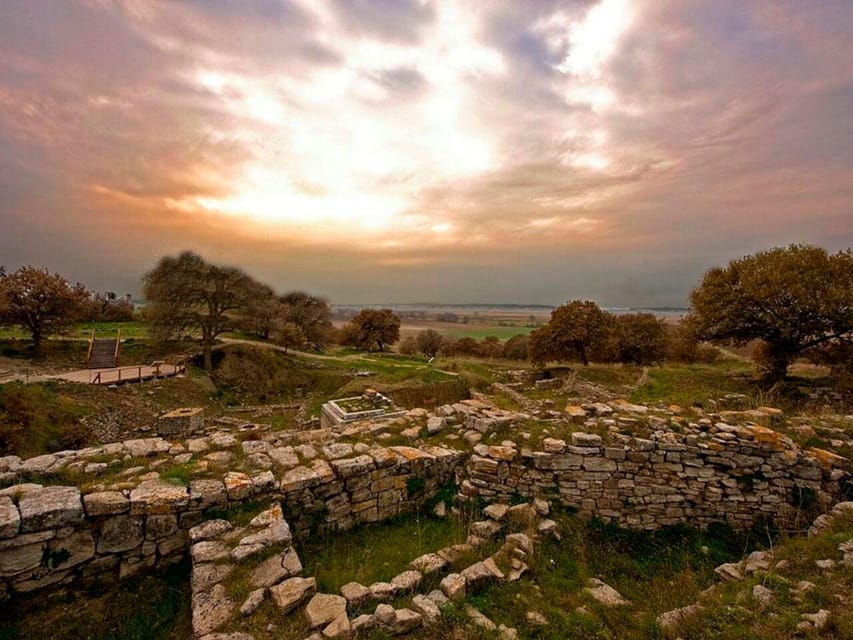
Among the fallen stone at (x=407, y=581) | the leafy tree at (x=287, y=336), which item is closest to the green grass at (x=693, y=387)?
the fallen stone at (x=407, y=581)

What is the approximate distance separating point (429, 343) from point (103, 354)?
1437 inches

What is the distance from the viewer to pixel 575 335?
23.0 metres

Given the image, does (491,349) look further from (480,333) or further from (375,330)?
(480,333)

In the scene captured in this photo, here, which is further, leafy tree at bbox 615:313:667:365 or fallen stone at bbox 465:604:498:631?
leafy tree at bbox 615:313:667:365

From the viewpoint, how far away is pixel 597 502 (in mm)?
6641

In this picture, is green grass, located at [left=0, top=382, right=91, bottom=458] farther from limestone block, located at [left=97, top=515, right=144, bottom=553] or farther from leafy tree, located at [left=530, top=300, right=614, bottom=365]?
leafy tree, located at [left=530, top=300, right=614, bottom=365]

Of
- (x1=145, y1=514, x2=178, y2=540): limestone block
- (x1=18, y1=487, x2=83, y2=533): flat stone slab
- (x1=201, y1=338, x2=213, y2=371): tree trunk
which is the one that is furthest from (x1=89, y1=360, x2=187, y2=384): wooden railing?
(x1=145, y1=514, x2=178, y2=540): limestone block

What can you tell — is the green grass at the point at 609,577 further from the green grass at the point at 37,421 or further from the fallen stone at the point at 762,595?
the green grass at the point at 37,421

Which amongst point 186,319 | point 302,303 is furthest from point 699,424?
point 302,303

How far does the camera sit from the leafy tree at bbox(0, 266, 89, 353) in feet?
62.2

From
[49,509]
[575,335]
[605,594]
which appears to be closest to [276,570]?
[49,509]

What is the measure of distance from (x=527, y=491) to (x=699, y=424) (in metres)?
3.87

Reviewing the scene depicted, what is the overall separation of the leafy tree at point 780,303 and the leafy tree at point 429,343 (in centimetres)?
3846

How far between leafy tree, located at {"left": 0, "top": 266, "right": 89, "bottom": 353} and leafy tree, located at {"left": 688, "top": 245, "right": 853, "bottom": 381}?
33.1 m
